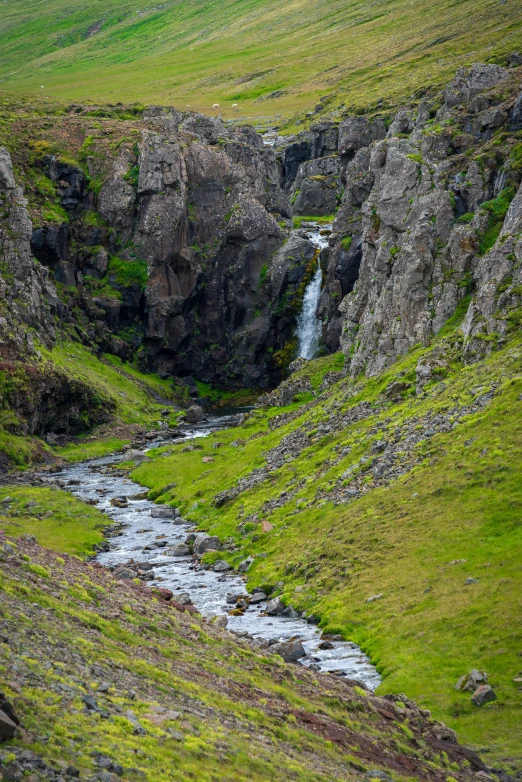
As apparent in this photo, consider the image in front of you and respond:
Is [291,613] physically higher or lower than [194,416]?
higher

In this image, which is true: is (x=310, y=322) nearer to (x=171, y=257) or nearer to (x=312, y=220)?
(x=171, y=257)

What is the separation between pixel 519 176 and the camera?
8081 cm

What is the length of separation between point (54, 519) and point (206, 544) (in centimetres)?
1762

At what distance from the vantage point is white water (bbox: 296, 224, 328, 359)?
149 meters

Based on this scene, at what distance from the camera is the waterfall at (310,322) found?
149m

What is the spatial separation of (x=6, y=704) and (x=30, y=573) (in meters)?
15.8

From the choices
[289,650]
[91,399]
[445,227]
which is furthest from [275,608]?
[91,399]

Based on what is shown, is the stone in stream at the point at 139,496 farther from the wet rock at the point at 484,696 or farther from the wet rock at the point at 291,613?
the wet rock at the point at 484,696

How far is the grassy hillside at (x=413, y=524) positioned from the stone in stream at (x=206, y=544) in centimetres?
164

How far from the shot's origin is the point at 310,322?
152 metres

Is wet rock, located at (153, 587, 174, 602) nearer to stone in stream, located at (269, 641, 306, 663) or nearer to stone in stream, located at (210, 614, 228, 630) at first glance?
stone in stream, located at (210, 614, 228, 630)

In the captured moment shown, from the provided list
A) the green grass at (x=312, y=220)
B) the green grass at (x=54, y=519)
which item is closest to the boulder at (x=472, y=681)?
the green grass at (x=54, y=519)

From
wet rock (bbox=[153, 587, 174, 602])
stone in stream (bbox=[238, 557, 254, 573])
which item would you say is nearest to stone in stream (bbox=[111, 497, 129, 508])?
stone in stream (bbox=[238, 557, 254, 573])

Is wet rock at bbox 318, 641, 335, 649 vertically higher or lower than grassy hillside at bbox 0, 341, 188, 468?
higher
